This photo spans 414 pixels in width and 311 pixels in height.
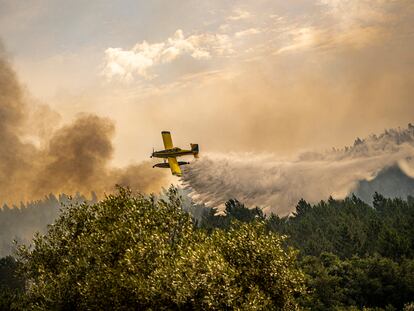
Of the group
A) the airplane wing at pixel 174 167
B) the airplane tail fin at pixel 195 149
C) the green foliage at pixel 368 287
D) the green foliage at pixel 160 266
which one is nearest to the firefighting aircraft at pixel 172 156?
the airplane wing at pixel 174 167

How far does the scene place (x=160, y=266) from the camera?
97.2 ft

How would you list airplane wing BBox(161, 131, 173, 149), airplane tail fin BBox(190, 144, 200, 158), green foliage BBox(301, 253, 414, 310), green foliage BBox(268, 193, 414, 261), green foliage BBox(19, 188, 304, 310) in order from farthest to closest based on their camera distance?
1. green foliage BBox(268, 193, 414, 261)
2. airplane tail fin BBox(190, 144, 200, 158)
3. airplane wing BBox(161, 131, 173, 149)
4. green foliage BBox(301, 253, 414, 310)
5. green foliage BBox(19, 188, 304, 310)

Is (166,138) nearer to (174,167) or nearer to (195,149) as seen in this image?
(195,149)

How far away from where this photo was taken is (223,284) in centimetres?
2853

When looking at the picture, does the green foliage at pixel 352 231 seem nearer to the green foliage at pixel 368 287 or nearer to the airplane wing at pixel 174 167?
the green foliage at pixel 368 287

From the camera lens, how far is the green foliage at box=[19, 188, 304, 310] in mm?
28297

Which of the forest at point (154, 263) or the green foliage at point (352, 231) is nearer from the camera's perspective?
the forest at point (154, 263)

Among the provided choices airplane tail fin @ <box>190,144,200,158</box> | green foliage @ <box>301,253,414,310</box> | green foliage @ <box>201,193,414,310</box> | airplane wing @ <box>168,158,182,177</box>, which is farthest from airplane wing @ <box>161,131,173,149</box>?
green foliage @ <box>301,253,414,310</box>

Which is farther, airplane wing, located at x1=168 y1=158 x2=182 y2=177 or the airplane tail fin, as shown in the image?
the airplane tail fin

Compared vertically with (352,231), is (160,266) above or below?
below

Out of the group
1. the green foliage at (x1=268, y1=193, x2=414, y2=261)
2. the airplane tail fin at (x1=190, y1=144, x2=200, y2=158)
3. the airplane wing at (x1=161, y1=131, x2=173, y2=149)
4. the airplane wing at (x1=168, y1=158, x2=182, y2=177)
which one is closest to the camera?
the airplane wing at (x1=168, y1=158, x2=182, y2=177)

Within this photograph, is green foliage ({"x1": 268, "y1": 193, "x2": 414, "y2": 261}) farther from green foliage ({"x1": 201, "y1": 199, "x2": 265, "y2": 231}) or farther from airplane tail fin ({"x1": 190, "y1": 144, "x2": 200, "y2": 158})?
airplane tail fin ({"x1": 190, "y1": 144, "x2": 200, "y2": 158})

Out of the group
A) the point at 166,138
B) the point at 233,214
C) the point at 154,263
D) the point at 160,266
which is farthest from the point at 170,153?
the point at 233,214

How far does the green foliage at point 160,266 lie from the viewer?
28.3 m
